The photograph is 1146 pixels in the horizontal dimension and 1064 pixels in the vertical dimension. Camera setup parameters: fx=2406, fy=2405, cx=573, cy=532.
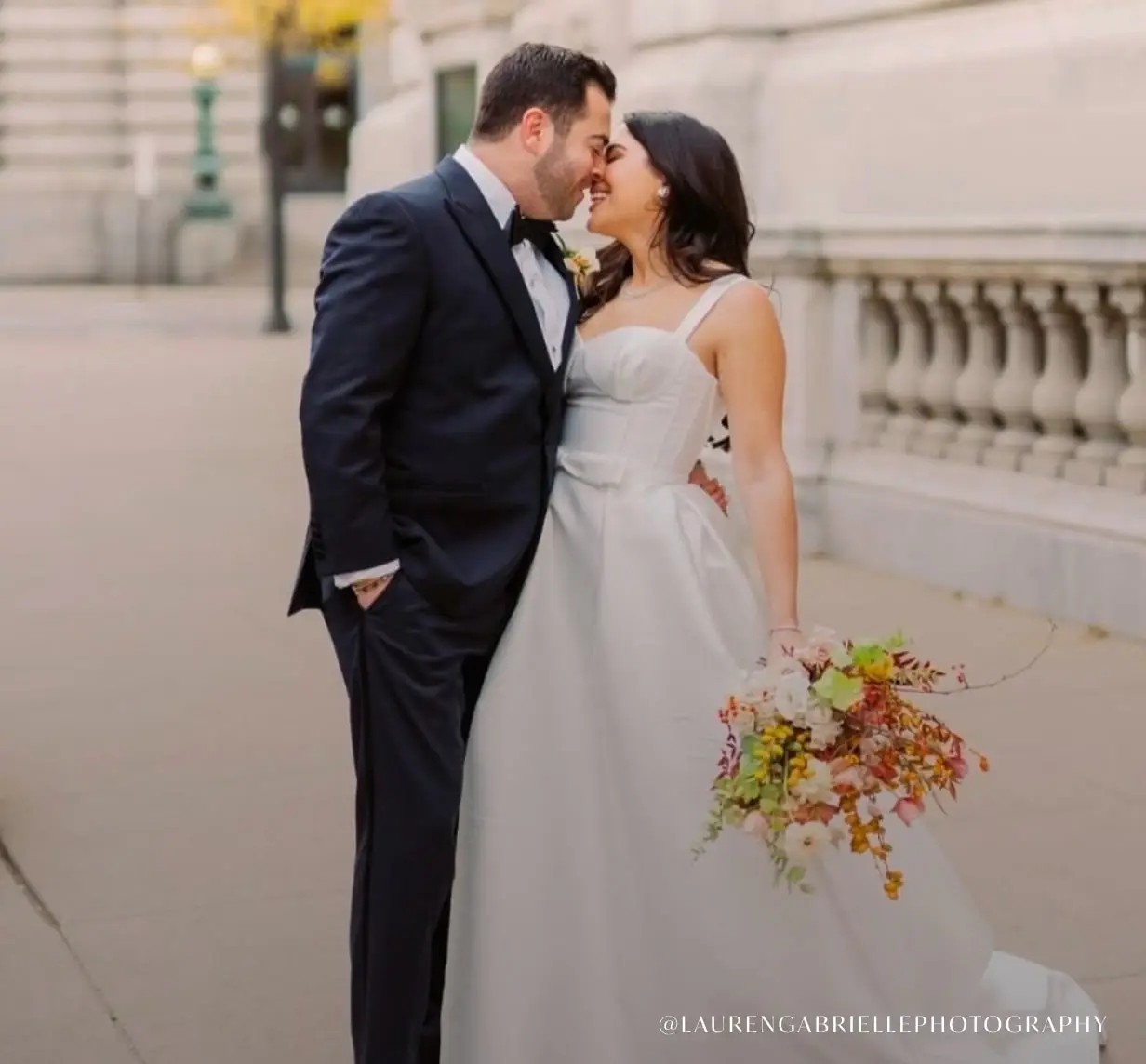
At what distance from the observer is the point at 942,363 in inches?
395

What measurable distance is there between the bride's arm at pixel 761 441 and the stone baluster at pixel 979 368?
17.2 ft

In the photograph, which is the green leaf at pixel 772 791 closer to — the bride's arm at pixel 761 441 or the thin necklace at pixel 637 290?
the bride's arm at pixel 761 441

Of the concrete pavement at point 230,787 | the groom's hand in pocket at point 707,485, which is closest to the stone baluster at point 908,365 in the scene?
the concrete pavement at point 230,787

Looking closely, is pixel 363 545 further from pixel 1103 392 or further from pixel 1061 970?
pixel 1103 392

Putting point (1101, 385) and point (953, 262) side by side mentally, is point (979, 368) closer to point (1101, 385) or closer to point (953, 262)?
point (953, 262)

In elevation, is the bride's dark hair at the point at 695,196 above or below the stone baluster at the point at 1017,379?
above

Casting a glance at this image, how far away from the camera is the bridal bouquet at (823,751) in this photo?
4.06 meters

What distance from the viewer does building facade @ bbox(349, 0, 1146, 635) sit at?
8.88 metres

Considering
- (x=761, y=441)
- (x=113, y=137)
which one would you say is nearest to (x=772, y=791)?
(x=761, y=441)

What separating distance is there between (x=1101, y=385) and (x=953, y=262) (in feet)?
3.16

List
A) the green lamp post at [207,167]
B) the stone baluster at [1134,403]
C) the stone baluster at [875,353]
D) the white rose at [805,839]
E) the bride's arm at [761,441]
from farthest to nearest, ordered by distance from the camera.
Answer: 1. the green lamp post at [207,167]
2. the stone baluster at [875,353]
3. the stone baluster at [1134,403]
4. the bride's arm at [761,441]
5. the white rose at [805,839]

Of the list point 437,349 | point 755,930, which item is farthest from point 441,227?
point 755,930

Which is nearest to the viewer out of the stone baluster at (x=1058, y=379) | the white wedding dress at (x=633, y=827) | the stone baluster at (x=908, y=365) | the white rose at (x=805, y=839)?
the white rose at (x=805, y=839)

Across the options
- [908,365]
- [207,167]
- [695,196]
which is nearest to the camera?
[695,196]
